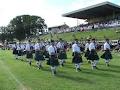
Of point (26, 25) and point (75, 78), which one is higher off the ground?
point (26, 25)

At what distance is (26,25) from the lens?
358 feet

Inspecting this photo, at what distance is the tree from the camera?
10919 cm

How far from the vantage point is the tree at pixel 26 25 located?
109 meters

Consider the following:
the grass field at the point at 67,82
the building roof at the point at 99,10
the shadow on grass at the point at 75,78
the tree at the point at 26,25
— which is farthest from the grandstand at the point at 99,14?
the grass field at the point at 67,82

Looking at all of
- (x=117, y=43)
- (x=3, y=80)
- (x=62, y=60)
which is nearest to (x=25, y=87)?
(x=3, y=80)

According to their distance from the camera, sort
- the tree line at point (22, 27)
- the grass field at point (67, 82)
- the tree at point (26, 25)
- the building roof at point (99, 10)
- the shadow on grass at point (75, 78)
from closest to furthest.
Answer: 1. the grass field at point (67, 82)
2. the shadow on grass at point (75, 78)
3. the building roof at point (99, 10)
4. the tree at point (26, 25)
5. the tree line at point (22, 27)

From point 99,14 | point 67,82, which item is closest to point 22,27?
point 99,14

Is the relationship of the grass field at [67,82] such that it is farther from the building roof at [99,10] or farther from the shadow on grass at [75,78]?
the building roof at [99,10]

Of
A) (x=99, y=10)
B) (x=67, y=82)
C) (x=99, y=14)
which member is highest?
(x=99, y=10)

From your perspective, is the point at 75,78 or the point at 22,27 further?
the point at 22,27

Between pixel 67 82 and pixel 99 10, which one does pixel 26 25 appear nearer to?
pixel 99 10

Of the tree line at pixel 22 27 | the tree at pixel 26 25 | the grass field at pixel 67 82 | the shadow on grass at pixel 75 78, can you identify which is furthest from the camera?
the tree line at pixel 22 27

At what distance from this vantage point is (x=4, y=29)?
114m

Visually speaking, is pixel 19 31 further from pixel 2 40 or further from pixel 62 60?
pixel 62 60
